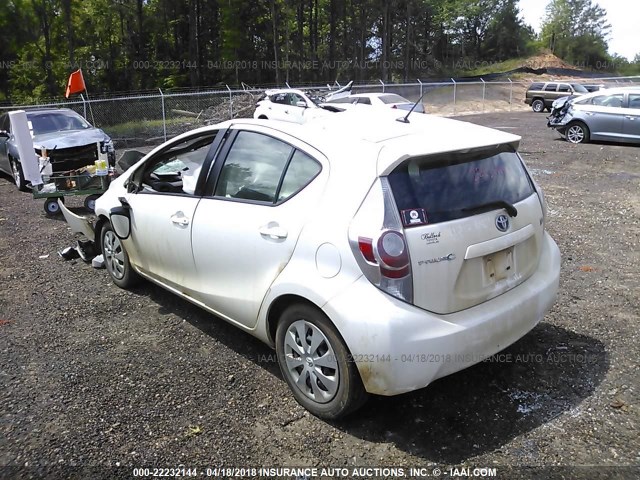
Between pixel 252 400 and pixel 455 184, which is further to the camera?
pixel 252 400

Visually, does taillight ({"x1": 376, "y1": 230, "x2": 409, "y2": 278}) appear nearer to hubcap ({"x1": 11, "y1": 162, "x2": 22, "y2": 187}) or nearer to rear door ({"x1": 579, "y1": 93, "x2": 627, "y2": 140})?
hubcap ({"x1": 11, "y1": 162, "x2": 22, "y2": 187})

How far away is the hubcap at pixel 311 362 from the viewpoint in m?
3.13

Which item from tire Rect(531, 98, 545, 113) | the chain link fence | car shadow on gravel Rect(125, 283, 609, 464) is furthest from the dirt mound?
car shadow on gravel Rect(125, 283, 609, 464)

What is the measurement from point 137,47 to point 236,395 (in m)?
47.1

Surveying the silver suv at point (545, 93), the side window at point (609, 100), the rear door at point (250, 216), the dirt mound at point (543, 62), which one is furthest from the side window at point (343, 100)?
the dirt mound at point (543, 62)

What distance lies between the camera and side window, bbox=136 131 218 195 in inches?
171

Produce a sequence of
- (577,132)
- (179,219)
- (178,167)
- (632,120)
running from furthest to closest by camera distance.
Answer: (577,132) → (632,120) → (178,167) → (179,219)

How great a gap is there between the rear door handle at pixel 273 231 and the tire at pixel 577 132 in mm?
15278

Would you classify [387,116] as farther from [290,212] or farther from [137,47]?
[137,47]

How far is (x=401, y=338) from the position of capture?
2.82 m

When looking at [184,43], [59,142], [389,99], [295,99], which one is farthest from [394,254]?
[184,43]

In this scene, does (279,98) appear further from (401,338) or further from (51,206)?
(401,338)

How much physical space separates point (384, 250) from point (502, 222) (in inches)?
33.1

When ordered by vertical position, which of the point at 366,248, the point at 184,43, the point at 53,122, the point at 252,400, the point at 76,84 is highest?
the point at 184,43
